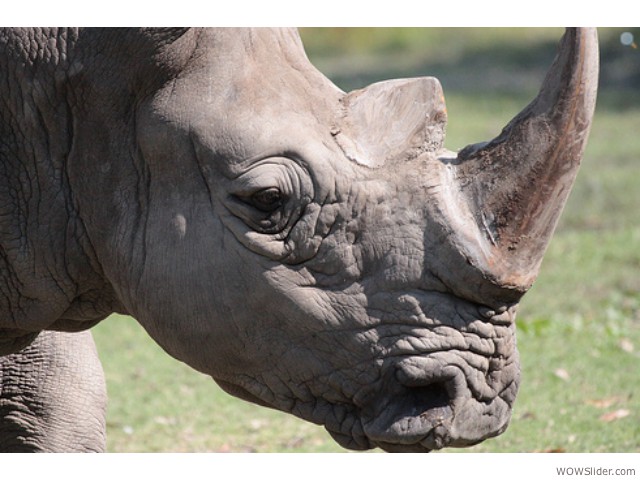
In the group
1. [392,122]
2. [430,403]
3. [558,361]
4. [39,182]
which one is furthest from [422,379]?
[558,361]

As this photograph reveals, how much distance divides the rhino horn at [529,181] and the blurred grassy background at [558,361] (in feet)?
7.74

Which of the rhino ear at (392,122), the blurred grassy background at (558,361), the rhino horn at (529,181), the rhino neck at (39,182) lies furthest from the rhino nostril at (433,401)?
the blurred grassy background at (558,361)

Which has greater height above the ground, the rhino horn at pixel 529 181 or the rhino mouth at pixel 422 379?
the rhino horn at pixel 529 181

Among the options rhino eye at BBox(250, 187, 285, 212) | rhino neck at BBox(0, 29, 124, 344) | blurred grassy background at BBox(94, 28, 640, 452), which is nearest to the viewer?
rhino eye at BBox(250, 187, 285, 212)

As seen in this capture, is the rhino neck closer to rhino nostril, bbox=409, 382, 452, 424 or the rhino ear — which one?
the rhino ear

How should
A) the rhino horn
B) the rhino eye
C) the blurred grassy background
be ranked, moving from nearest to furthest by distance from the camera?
the rhino horn → the rhino eye → the blurred grassy background

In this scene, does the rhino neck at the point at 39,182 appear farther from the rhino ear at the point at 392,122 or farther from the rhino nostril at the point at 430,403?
the rhino nostril at the point at 430,403

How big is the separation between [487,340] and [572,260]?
6229 millimetres

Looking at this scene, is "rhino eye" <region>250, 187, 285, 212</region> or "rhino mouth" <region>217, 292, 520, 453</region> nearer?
"rhino mouth" <region>217, 292, 520, 453</region>

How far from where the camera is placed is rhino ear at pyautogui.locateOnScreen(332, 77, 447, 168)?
4.11 metres

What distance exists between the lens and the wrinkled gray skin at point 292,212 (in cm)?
398

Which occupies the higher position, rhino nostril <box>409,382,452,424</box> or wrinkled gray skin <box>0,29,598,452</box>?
wrinkled gray skin <box>0,29,598,452</box>

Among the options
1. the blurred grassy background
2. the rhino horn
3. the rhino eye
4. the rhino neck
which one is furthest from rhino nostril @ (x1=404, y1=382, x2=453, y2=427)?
the blurred grassy background
